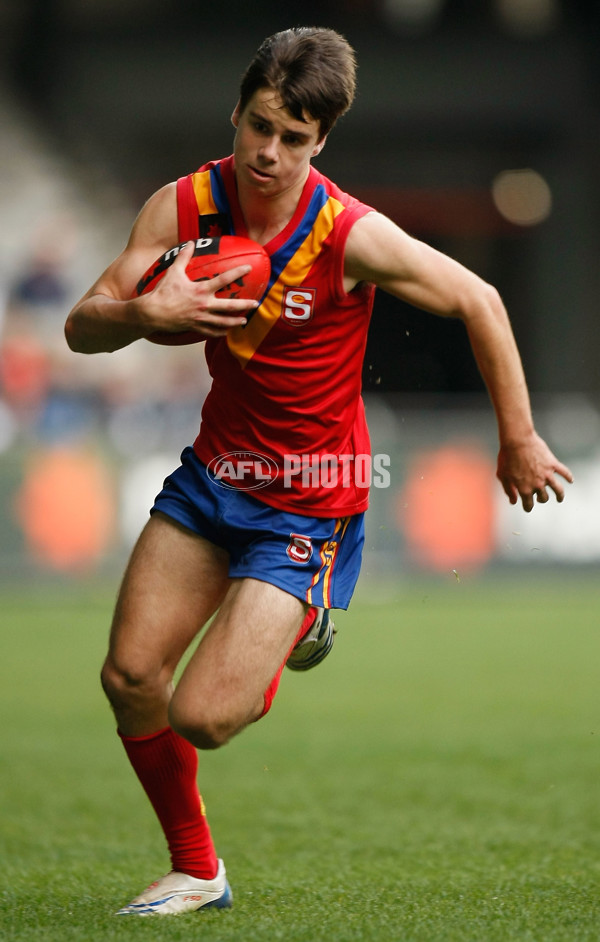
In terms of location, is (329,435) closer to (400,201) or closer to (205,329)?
(205,329)

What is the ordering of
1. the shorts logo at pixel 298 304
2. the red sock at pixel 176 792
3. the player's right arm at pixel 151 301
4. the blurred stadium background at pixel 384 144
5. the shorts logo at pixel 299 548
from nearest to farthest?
the player's right arm at pixel 151 301, the shorts logo at pixel 298 304, the shorts logo at pixel 299 548, the red sock at pixel 176 792, the blurred stadium background at pixel 384 144

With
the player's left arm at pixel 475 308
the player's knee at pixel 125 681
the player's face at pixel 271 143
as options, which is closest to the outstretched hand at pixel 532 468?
the player's left arm at pixel 475 308

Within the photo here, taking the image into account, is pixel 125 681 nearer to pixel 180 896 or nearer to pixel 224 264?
pixel 180 896

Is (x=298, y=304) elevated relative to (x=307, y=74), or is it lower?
lower

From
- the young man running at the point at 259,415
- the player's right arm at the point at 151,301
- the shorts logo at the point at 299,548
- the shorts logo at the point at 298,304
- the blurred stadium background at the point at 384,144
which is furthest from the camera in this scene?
the blurred stadium background at the point at 384,144

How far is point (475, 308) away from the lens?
11.3 ft

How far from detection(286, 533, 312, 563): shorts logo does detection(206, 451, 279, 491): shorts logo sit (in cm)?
16

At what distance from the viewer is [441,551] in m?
11.6

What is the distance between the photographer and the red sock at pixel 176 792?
3695 mm

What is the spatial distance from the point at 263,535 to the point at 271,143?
0.99 meters

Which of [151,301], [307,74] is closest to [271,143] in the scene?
[307,74]

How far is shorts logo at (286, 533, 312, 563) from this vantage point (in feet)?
11.7

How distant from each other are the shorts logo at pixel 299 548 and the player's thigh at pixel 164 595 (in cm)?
21

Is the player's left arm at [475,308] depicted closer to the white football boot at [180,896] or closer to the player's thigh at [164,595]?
the player's thigh at [164,595]
